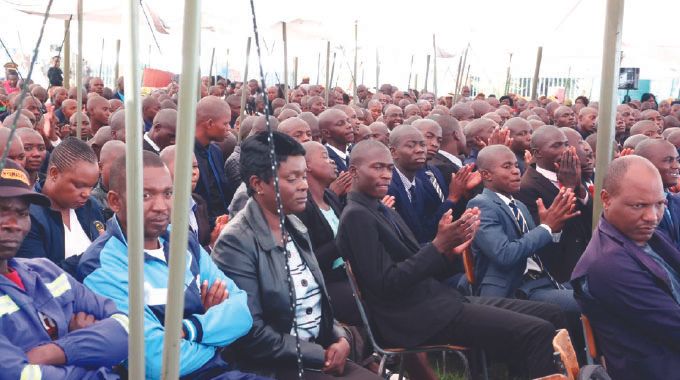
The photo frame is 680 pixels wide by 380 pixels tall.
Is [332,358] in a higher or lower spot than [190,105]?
lower

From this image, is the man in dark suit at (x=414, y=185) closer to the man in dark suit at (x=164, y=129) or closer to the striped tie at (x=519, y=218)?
the striped tie at (x=519, y=218)

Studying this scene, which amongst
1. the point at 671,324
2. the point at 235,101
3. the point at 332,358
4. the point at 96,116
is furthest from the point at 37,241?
the point at 235,101

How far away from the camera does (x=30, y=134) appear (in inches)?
249

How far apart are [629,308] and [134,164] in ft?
7.61

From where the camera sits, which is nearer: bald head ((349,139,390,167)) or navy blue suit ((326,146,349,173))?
bald head ((349,139,390,167))

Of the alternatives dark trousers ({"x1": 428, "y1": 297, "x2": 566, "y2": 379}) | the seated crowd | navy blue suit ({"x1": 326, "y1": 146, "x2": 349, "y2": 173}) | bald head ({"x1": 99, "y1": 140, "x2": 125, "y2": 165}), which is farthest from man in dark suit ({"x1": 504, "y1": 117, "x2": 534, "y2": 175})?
bald head ({"x1": 99, "y1": 140, "x2": 125, "y2": 165})

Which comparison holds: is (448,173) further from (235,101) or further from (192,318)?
(235,101)

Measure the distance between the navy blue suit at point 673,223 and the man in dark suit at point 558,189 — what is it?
50 cm

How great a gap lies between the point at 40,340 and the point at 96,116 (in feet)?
26.1

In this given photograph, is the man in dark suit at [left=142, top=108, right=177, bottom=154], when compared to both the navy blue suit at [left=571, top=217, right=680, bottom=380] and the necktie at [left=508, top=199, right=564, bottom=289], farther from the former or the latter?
the navy blue suit at [left=571, top=217, right=680, bottom=380]

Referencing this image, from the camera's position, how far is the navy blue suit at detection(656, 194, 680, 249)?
569 cm

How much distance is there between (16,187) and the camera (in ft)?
10.0

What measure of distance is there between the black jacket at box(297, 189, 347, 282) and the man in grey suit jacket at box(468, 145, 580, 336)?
0.91 meters

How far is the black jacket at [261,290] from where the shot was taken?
3701 mm
